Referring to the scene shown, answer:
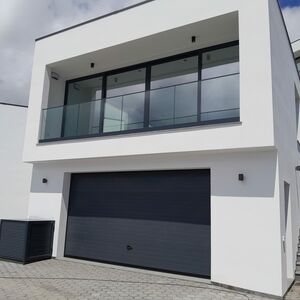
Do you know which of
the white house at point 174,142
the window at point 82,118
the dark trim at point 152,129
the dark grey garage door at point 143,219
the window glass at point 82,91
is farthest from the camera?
the window glass at point 82,91

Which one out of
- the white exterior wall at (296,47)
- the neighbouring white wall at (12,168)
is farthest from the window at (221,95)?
the neighbouring white wall at (12,168)

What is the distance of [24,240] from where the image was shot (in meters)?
8.53

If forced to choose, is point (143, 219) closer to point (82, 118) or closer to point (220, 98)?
point (82, 118)

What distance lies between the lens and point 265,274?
6.07m

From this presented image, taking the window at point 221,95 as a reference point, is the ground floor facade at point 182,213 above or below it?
below

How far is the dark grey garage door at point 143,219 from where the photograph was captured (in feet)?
24.6

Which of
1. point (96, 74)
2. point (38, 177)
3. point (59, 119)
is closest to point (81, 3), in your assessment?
point (96, 74)

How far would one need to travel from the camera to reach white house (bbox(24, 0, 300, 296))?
253 inches

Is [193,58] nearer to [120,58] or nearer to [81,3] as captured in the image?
[120,58]

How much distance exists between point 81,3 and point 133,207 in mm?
6462

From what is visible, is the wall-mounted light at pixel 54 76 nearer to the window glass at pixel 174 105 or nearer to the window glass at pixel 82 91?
the window glass at pixel 82 91

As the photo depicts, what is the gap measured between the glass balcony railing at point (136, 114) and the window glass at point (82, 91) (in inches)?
61.6

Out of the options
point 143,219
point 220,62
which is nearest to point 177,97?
point 220,62

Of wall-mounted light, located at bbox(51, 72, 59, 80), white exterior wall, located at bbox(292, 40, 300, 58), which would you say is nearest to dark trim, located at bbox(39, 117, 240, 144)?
wall-mounted light, located at bbox(51, 72, 59, 80)
